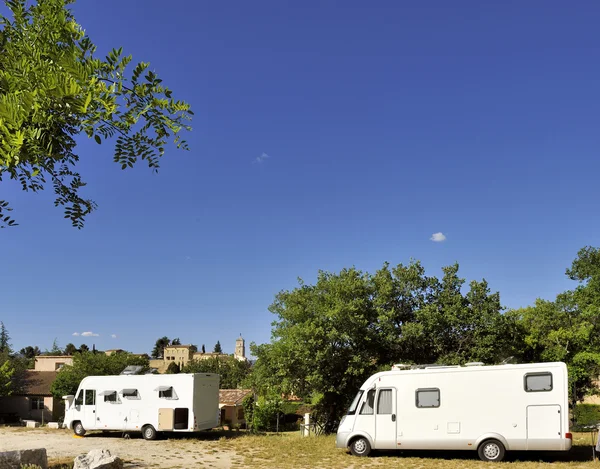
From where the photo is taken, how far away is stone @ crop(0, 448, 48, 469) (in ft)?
30.8

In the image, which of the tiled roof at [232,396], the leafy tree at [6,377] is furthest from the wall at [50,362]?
the tiled roof at [232,396]

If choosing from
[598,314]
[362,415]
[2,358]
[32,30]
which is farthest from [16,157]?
[2,358]

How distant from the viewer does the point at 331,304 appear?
2311 centimetres

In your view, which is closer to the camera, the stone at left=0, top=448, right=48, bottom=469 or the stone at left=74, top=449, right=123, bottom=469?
the stone at left=0, top=448, right=48, bottom=469

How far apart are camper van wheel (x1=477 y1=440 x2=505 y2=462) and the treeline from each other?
340 inches

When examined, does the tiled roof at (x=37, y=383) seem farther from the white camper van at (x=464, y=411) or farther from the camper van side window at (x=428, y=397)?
the camper van side window at (x=428, y=397)

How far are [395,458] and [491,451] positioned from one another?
2.58 m

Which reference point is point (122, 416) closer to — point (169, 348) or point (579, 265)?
point (579, 265)

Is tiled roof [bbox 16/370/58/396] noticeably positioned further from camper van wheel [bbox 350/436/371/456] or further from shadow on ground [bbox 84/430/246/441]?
camper van wheel [bbox 350/436/371/456]

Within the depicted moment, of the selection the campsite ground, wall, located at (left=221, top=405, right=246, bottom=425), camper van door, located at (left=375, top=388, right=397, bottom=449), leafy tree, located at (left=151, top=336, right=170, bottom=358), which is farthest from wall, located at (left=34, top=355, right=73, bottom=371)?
leafy tree, located at (left=151, top=336, right=170, bottom=358)

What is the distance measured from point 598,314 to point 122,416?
29.2 meters

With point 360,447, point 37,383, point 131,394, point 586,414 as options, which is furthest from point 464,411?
point 37,383

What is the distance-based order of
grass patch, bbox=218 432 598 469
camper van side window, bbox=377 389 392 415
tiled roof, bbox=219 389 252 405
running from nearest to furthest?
grass patch, bbox=218 432 598 469, camper van side window, bbox=377 389 392 415, tiled roof, bbox=219 389 252 405

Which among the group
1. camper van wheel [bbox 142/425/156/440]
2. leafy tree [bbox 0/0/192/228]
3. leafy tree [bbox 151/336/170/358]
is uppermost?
leafy tree [bbox 0/0/192/228]
